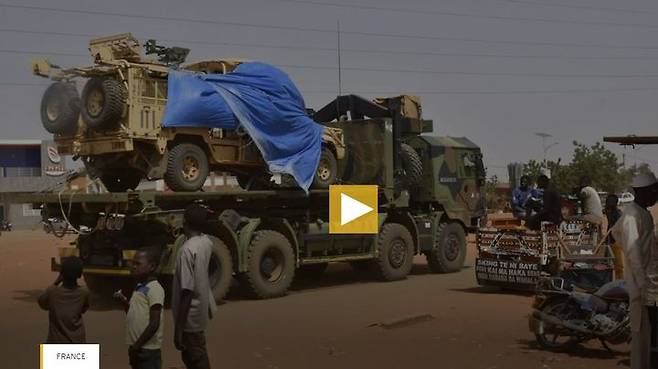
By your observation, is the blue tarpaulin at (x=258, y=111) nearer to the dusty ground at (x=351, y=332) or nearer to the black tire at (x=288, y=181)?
the black tire at (x=288, y=181)

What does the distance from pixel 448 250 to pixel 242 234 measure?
6.01 meters

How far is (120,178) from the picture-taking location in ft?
44.0

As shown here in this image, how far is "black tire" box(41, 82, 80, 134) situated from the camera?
12562 millimetres

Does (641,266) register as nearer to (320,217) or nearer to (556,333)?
(556,333)

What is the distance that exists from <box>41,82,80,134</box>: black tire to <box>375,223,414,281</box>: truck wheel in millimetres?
6180

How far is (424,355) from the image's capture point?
8383 mm

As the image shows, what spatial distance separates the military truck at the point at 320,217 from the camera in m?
11.7

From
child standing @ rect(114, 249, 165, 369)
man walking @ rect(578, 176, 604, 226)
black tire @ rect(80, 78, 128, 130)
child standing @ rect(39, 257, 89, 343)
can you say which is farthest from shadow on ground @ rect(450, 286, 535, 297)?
child standing @ rect(114, 249, 165, 369)

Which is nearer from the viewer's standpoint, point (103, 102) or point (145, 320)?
point (145, 320)

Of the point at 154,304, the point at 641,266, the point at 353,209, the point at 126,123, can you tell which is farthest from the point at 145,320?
the point at 353,209

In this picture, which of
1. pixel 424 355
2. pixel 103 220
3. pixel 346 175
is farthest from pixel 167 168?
pixel 424 355

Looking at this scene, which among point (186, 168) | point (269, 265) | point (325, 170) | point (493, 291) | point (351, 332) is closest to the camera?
point (351, 332)

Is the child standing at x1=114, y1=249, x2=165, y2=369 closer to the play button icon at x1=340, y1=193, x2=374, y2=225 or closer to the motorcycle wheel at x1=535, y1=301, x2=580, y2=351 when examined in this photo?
the motorcycle wheel at x1=535, y1=301, x2=580, y2=351

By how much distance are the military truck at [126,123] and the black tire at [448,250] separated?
5576mm
